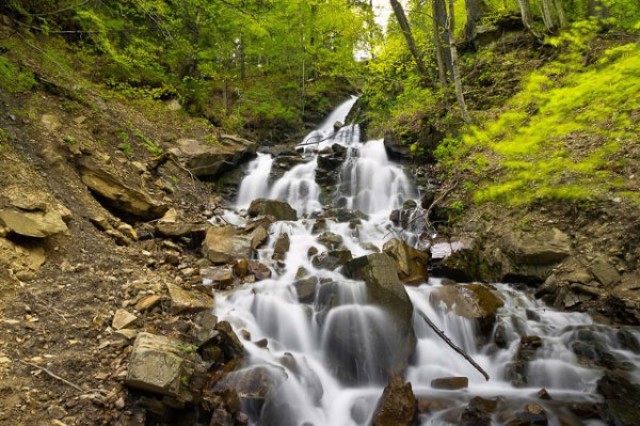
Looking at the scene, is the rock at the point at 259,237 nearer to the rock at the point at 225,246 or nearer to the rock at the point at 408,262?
the rock at the point at 225,246

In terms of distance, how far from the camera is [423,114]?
11.9 metres

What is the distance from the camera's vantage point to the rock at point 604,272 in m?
5.60

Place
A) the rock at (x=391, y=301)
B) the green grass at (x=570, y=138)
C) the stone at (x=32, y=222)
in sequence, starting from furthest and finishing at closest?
the green grass at (x=570, y=138)
the rock at (x=391, y=301)
the stone at (x=32, y=222)

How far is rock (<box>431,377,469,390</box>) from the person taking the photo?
4.95 m

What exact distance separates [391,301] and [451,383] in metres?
1.39

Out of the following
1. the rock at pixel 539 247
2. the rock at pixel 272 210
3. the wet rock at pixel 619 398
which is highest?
the rock at pixel 272 210

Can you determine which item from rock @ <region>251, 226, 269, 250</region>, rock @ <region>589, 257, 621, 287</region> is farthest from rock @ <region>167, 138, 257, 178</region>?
rock @ <region>589, 257, 621, 287</region>

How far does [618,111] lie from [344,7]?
13.3m

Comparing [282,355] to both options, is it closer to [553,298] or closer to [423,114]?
[553,298]

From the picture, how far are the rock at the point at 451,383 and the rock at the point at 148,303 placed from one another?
12.7 feet

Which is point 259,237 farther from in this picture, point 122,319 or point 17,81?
point 17,81

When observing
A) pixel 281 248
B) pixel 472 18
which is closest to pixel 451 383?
pixel 281 248

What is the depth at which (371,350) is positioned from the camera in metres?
5.38

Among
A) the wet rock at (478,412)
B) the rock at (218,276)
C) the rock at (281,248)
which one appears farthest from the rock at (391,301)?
the rock at (218,276)
